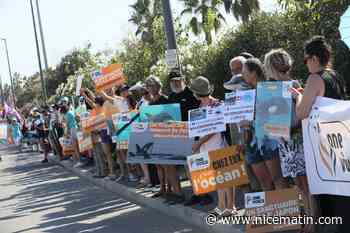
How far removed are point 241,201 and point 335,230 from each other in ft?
8.49

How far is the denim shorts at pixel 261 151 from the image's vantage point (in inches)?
259

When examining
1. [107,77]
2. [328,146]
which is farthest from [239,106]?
[107,77]

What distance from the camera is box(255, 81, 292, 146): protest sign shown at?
19.9 ft

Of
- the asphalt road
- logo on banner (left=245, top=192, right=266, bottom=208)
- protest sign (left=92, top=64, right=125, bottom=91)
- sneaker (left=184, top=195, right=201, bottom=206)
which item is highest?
protest sign (left=92, top=64, right=125, bottom=91)

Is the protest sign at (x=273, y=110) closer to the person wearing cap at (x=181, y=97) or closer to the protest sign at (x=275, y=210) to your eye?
the protest sign at (x=275, y=210)

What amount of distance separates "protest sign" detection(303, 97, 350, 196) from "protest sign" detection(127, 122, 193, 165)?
11.3 ft

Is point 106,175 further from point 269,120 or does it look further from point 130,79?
point 130,79

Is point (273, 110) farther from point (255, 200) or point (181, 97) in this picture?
point (181, 97)

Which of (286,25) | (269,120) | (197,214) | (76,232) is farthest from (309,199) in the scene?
(286,25)

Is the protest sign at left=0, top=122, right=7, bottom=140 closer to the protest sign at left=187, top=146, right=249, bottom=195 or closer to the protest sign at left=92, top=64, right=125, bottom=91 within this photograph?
the protest sign at left=92, top=64, right=125, bottom=91

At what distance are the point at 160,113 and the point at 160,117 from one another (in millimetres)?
66

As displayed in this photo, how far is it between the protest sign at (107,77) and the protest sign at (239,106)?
5.81m

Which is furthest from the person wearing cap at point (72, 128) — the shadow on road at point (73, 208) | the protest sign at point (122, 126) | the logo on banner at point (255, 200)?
the logo on banner at point (255, 200)

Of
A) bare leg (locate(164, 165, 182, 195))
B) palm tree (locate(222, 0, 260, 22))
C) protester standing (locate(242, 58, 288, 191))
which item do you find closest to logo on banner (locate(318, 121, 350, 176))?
protester standing (locate(242, 58, 288, 191))
